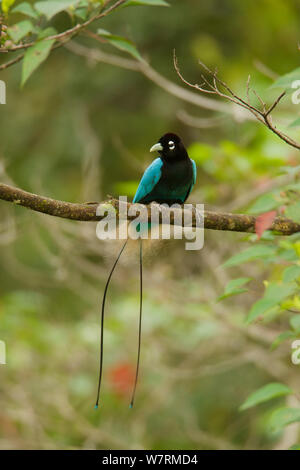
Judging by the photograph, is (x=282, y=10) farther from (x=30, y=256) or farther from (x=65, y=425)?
(x=65, y=425)

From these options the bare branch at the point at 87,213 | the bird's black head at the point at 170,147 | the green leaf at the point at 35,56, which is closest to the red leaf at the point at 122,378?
the bird's black head at the point at 170,147

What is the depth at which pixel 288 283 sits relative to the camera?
2.10 metres

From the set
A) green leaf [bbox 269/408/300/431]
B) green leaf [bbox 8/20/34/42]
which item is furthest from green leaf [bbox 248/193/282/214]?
green leaf [bbox 8/20/34/42]

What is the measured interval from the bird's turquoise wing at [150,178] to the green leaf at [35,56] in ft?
3.65

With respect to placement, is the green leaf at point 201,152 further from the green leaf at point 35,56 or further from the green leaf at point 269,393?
the green leaf at point 269,393

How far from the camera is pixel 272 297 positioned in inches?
83.2

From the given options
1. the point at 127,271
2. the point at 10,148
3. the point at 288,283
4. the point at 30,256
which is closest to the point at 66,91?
the point at 10,148

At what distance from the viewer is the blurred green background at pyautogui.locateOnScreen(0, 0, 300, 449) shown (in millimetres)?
4004

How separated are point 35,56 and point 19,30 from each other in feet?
0.36

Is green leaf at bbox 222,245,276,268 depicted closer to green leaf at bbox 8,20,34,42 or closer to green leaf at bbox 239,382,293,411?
green leaf at bbox 239,382,293,411

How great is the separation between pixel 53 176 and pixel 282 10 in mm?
2847

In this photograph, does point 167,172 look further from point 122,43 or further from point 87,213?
point 87,213
